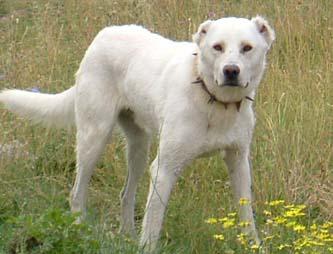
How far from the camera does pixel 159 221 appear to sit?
5.23 metres

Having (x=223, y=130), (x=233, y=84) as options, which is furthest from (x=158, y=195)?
(x=233, y=84)

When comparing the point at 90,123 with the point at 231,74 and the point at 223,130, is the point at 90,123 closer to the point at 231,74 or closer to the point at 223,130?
the point at 223,130

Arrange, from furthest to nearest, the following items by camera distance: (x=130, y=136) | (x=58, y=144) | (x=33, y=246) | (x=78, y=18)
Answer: (x=78, y=18) < (x=58, y=144) < (x=130, y=136) < (x=33, y=246)

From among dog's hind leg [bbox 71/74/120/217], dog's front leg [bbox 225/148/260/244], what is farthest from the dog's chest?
dog's hind leg [bbox 71/74/120/217]

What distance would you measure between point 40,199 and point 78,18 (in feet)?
11.8

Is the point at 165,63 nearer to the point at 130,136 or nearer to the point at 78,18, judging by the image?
the point at 130,136

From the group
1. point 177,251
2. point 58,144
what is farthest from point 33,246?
point 58,144

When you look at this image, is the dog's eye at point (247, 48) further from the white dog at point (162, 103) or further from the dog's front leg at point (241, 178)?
the dog's front leg at point (241, 178)

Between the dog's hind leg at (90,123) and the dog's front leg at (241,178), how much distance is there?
34.5 inches

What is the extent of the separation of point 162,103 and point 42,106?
3.56 ft

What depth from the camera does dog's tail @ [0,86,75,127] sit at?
19.9ft

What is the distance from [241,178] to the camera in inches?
212

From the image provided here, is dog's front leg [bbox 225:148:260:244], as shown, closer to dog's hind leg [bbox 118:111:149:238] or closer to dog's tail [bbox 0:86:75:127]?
dog's hind leg [bbox 118:111:149:238]

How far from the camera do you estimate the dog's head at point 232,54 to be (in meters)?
4.93
